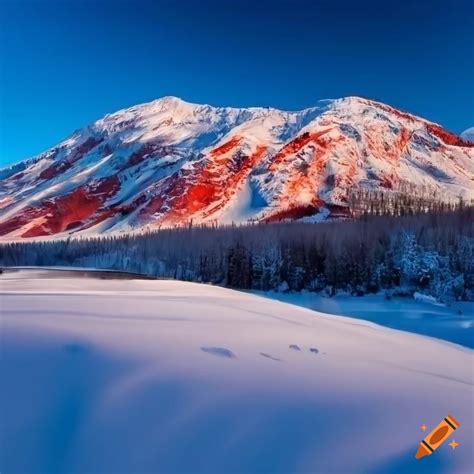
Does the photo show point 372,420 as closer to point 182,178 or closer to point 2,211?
point 182,178

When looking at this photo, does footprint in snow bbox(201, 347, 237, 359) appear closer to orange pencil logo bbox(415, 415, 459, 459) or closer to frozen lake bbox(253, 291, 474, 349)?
orange pencil logo bbox(415, 415, 459, 459)

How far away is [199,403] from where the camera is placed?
3.07m

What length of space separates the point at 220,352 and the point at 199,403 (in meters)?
1.11

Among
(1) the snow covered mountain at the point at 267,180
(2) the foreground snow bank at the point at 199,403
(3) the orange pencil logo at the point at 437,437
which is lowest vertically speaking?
(3) the orange pencil logo at the point at 437,437

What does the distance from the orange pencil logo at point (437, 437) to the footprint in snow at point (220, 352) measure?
1.70m

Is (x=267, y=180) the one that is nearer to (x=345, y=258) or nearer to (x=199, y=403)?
(x=345, y=258)

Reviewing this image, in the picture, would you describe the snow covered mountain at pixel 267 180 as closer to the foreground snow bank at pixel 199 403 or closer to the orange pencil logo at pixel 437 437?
the foreground snow bank at pixel 199 403

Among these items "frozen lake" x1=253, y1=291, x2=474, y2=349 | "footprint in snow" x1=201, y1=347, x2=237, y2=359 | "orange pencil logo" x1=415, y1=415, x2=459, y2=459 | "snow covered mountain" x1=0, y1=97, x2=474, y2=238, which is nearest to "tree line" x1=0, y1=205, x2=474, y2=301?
"frozen lake" x1=253, y1=291, x2=474, y2=349

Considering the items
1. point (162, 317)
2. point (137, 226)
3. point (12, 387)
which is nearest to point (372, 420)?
point (12, 387)

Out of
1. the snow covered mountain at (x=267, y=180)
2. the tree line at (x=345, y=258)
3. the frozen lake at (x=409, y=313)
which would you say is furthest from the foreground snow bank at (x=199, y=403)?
the snow covered mountain at (x=267, y=180)

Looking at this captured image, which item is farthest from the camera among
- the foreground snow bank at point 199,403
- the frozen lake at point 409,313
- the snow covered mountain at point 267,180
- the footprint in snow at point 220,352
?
the snow covered mountain at point 267,180

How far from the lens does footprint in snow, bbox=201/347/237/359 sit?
4.10 m

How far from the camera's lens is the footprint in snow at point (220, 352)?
4.10 metres

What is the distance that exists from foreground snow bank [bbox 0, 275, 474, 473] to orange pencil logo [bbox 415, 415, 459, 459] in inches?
1.8
